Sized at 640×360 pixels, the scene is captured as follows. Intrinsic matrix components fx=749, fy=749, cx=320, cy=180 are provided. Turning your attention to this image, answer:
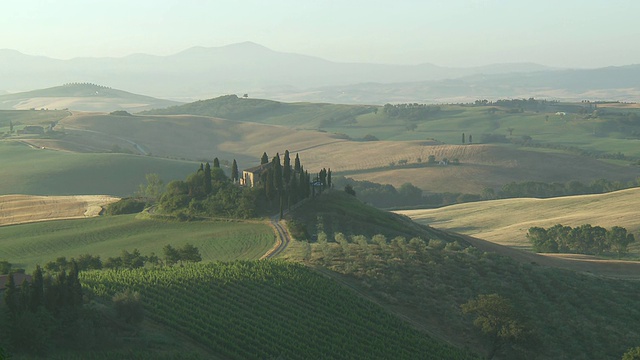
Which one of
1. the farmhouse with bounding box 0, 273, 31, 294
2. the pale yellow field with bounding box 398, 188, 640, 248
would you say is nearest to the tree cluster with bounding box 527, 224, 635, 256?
the pale yellow field with bounding box 398, 188, 640, 248

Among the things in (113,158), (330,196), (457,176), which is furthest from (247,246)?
(457,176)

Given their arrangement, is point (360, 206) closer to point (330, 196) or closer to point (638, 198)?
point (330, 196)

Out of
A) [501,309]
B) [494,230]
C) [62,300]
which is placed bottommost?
[494,230]

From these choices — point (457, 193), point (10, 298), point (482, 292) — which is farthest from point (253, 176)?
point (457, 193)

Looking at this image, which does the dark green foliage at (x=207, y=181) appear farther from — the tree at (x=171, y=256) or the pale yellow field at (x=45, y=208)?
the tree at (x=171, y=256)

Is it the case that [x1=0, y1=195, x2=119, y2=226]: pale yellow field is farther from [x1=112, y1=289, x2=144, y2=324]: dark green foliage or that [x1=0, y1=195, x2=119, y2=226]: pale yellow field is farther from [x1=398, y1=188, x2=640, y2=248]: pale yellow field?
[x1=112, y1=289, x2=144, y2=324]: dark green foliage

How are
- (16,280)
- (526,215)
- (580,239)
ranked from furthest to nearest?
(526,215), (580,239), (16,280)

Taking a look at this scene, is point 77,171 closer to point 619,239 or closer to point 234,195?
point 234,195
